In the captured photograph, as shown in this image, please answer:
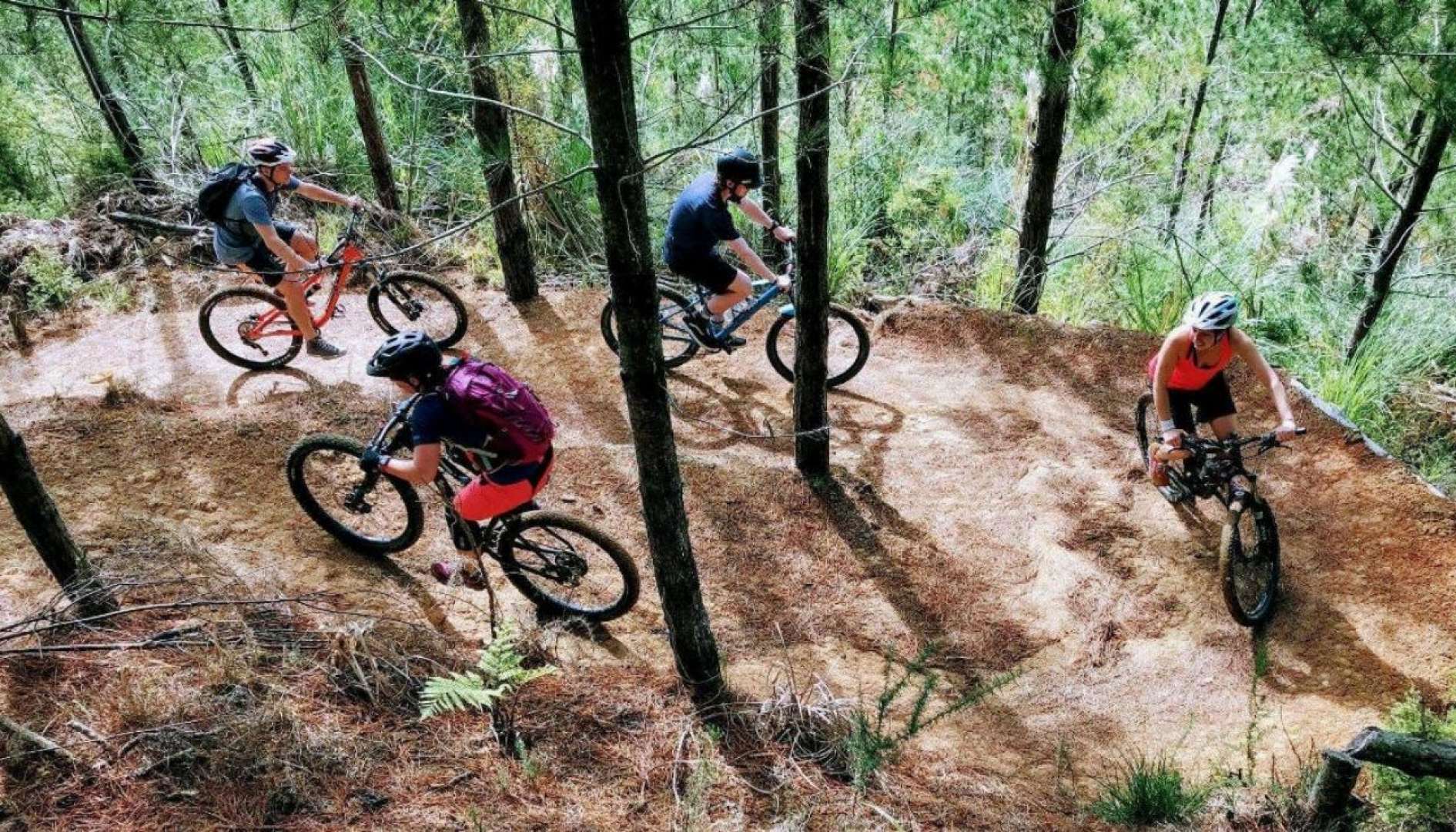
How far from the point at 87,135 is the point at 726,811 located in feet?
36.3

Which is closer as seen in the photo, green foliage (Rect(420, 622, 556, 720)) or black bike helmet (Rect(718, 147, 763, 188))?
green foliage (Rect(420, 622, 556, 720))

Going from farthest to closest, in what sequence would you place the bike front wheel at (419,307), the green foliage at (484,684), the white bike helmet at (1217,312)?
the bike front wheel at (419,307) → the white bike helmet at (1217,312) → the green foliage at (484,684)

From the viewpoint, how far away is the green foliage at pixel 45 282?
8.22 meters

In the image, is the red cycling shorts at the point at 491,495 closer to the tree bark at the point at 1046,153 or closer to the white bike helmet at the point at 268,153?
the white bike helmet at the point at 268,153

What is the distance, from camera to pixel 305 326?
7.04 metres

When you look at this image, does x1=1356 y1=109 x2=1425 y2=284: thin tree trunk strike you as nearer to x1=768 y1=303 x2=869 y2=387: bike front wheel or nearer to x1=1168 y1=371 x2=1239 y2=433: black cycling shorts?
x1=1168 y1=371 x2=1239 y2=433: black cycling shorts

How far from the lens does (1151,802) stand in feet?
11.4

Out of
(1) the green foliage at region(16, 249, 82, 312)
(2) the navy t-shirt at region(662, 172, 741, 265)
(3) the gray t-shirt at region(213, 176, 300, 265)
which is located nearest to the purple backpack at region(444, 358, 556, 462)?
(2) the navy t-shirt at region(662, 172, 741, 265)

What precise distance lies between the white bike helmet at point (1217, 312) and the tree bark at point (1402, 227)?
3129 mm

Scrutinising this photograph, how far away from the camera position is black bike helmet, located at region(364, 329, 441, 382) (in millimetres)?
3924

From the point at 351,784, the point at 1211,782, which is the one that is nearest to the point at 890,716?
the point at 1211,782

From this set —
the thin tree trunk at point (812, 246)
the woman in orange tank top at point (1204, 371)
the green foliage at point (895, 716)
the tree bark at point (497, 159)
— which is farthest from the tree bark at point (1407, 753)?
the tree bark at point (497, 159)

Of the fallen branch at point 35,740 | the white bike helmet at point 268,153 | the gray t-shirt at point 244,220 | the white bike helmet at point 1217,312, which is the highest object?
the white bike helmet at point 268,153

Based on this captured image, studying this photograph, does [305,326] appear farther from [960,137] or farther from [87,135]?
[960,137]
